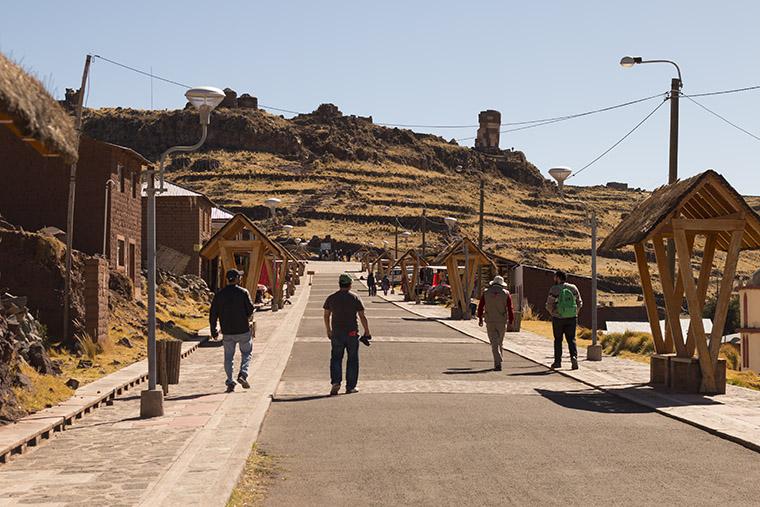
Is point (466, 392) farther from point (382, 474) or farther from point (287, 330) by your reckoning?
point (287, 330)

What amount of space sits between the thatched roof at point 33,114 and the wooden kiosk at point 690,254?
8868 millimetres

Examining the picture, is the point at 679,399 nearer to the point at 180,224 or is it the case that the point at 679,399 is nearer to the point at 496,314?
the point at 496,314

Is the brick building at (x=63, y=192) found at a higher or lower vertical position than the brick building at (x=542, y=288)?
higher

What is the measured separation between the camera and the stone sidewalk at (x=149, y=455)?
322 inches

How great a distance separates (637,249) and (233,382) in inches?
266

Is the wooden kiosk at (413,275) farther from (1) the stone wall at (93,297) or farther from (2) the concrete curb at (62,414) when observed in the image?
(2) the concrete curb at (62,414)

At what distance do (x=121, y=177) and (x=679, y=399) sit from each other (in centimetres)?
2362

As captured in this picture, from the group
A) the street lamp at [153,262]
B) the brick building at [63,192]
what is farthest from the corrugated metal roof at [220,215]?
the street lamp at [153,262]

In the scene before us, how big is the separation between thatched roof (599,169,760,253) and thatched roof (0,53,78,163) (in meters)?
8.98

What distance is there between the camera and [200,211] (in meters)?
52.3

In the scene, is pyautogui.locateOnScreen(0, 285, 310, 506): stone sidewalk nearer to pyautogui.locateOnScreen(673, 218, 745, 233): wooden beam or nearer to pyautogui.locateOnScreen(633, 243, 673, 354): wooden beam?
pyautogui.locateOnScreen(633, 243, 673, 354): wooden beam

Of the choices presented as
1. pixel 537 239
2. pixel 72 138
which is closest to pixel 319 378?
pixel 72 138

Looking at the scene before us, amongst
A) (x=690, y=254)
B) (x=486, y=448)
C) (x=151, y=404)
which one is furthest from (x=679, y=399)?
(x=151, y=404)

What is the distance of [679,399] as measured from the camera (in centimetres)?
1456
